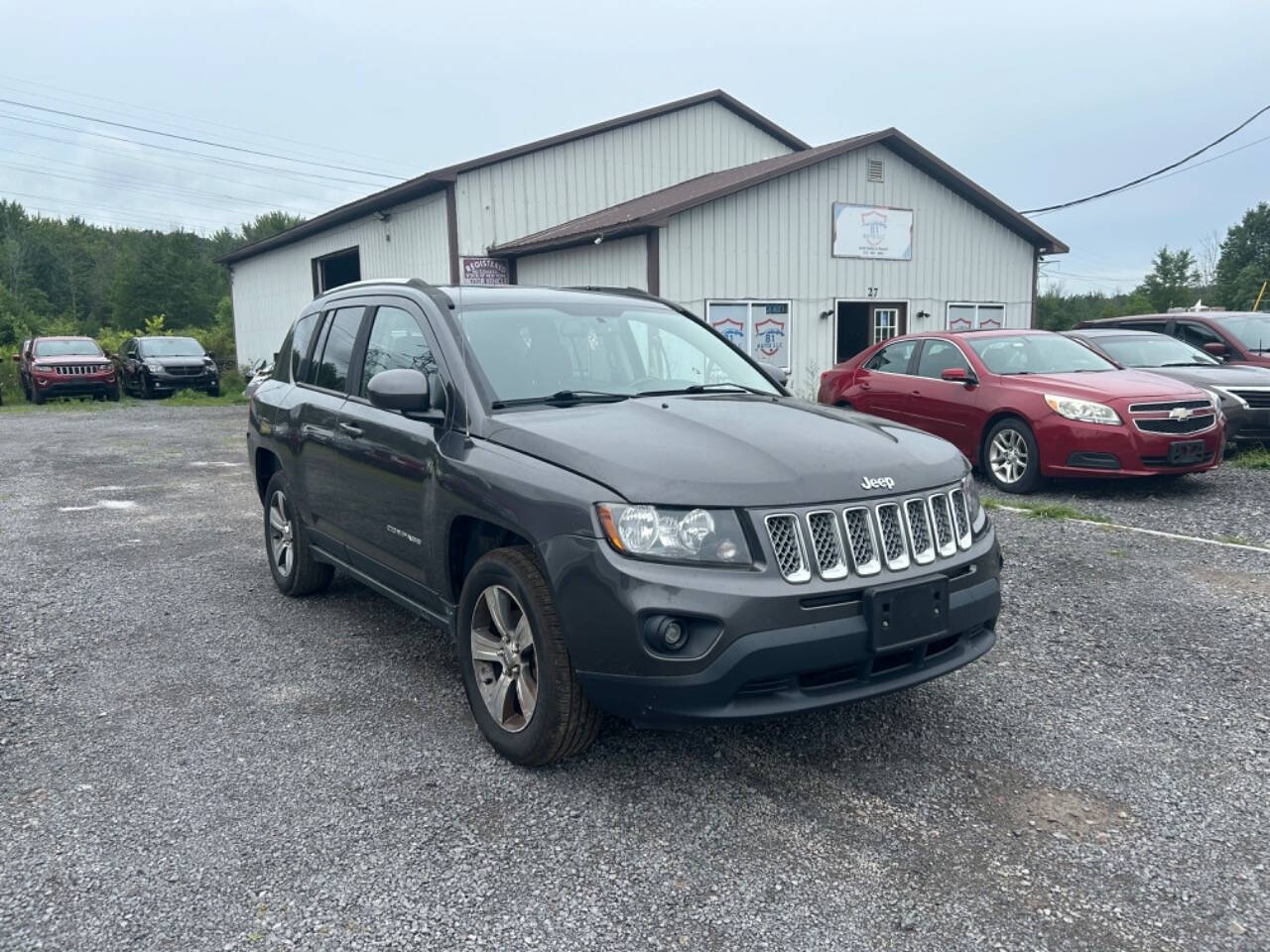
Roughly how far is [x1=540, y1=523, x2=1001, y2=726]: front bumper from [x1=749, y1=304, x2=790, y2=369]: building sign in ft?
46.4

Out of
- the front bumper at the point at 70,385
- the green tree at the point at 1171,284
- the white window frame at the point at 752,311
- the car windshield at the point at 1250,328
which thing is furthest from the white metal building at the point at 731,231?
the green tree at the point at 1171,284

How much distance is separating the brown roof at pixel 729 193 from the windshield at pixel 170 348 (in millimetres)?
12381

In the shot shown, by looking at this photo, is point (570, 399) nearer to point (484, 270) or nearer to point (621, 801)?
point (621, 801)

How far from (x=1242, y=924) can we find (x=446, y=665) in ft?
10.9

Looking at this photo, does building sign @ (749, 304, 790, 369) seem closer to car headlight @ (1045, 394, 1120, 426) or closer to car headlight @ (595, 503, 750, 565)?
car headlight @ (1045, 394, 1120, 426)

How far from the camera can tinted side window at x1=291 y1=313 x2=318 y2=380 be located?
5707mm

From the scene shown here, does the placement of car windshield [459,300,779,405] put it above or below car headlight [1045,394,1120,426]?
above

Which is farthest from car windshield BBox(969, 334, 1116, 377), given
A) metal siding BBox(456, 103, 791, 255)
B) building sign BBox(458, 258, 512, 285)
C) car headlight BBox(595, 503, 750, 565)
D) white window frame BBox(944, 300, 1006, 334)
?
metal siding BBox(456, 103, 791, 255)

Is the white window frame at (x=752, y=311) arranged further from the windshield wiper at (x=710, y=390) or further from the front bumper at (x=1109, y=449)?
the windshield wiper at (x=710, y=390)

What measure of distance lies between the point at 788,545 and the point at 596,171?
17751 millimetres

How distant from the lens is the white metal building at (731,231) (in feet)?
54.3

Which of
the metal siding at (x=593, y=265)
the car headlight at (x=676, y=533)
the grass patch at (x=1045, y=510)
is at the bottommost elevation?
the grass patch at (x=1045, y=510)

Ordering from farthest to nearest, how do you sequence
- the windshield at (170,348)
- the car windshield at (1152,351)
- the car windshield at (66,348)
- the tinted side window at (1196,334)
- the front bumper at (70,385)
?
the windshield at (170,348)
the car windshield at (66,348)
the front bumper at (70,385)
the tinted side window at (1196,334)
the car windshield at (1152,351)

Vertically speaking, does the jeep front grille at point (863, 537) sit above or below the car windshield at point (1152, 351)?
below
